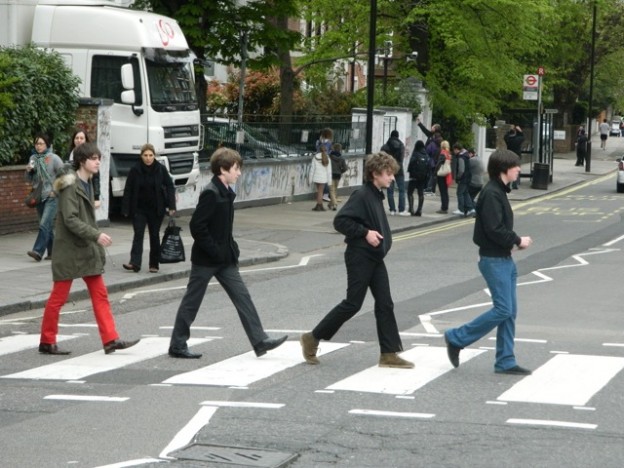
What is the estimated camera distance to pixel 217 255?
11.4 m

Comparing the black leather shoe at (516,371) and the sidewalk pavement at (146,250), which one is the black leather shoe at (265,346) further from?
the sidewalk pavement at (146,250)

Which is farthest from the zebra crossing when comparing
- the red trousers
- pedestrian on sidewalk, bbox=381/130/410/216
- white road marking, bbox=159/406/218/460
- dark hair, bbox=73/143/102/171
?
pedestrian on sidewalk, bbox=381/130/410/216

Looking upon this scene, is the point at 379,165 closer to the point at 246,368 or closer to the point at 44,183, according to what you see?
the point at 246,368

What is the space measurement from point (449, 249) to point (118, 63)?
7.27 m

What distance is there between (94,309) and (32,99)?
1208cm

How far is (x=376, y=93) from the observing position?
41.4 m

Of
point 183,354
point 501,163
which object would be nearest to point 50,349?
point 183,354

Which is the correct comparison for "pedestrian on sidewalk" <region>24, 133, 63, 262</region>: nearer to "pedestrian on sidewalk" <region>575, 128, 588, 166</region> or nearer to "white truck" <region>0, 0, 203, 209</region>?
"white truck" <region>0, 0, 203, 209</region>

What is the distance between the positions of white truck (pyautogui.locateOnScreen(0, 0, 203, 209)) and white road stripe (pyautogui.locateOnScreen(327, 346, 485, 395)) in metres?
14.1

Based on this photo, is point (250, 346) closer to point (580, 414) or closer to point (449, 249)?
point (580, 414)

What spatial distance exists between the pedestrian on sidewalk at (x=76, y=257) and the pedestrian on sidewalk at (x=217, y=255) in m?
0.67

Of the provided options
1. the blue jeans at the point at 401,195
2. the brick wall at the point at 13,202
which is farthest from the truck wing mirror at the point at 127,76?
the blue jeans at the point at 401,195

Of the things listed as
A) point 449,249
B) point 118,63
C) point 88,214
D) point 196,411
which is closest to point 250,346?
point 88,214

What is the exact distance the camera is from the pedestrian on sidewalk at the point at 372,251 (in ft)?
35.7
